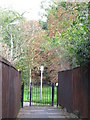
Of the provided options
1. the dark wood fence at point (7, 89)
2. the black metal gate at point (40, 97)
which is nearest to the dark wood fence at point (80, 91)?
the dark wood fence at point (7, 89)

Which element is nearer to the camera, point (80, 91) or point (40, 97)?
point (80, 91)

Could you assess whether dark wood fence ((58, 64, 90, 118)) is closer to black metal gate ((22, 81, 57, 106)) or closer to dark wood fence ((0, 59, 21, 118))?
dark wood fence ((0, 59, 21, 118))

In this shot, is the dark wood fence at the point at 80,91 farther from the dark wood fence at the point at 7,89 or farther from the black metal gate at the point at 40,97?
the black metal gate at the point at 40,97

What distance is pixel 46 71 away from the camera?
A: 28.5 metres

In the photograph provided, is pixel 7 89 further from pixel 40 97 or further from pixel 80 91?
pixel 40 97

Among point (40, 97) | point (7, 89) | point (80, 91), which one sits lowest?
point (40, 97)

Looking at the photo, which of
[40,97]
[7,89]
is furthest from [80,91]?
[40,97]

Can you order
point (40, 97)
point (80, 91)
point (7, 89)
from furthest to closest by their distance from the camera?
point (40, 97) → point (80, 91) → point (7, 89)

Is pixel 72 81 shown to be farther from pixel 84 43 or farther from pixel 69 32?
pixel 84 43

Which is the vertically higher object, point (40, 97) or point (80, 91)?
point (80, 91)

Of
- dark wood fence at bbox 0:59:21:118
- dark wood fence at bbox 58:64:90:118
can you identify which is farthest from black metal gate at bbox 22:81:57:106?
dark wood fence at bbox 0:59:21:118

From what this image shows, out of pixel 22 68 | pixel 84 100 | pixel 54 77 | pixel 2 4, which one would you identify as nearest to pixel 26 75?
pixel 22 68

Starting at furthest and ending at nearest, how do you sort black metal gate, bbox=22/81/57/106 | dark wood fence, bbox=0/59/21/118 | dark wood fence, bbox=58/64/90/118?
1. black metal gate, bbox=22/81/57/106
2. dark wood fence, bbox=58/64/90/118
3. dark wood fence, bbox=0/59/21/118

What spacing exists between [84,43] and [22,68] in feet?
34.3
